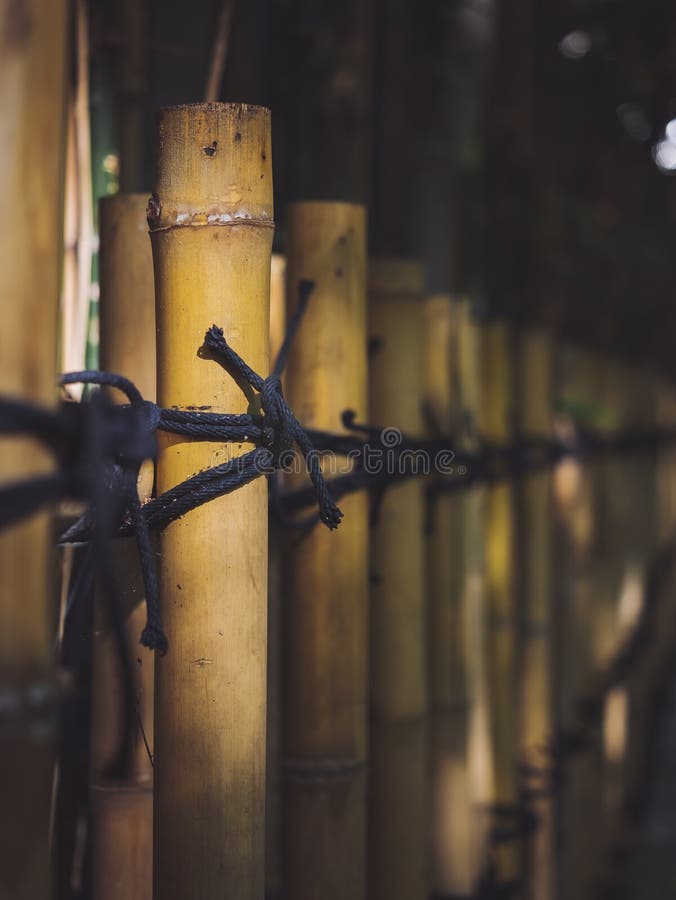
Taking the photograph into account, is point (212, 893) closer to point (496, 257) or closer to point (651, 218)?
point (496, 257)

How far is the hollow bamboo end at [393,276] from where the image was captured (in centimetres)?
155

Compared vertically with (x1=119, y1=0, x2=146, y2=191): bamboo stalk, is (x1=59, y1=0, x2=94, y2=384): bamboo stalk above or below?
below

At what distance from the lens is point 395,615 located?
1565 millimetres

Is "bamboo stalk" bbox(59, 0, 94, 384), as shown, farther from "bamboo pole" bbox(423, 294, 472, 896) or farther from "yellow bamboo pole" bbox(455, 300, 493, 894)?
"yellow bamboo pole" bbox(455, 300, 493, 894)

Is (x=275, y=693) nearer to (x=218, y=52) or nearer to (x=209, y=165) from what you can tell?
(x=218, y=52)

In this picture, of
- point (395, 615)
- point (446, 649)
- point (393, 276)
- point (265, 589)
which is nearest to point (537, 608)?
point (446, 649)

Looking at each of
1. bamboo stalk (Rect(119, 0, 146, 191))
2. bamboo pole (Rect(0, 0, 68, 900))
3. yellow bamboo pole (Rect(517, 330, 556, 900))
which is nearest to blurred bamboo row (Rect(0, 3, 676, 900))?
bamboo pole (Rect(0, 0, 68, 900))

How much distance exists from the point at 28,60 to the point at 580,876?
2.84 meters

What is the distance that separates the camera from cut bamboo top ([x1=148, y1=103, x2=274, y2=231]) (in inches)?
37.3

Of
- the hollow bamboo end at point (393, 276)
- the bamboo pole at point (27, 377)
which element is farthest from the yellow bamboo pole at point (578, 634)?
the bamboo pole at point (27, 377)

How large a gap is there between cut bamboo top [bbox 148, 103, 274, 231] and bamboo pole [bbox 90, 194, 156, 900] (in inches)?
11.7

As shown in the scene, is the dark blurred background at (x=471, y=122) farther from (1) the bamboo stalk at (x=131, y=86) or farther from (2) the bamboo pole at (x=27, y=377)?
(2) the bamboo pole at (x=27, y=377)

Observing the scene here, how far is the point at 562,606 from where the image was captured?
2.95 metres

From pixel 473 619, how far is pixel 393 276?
661mm
